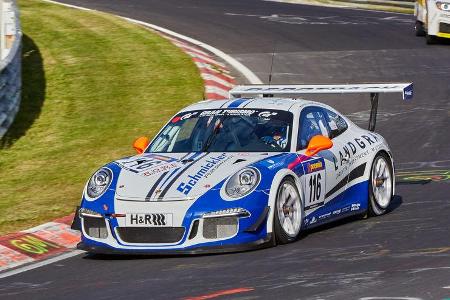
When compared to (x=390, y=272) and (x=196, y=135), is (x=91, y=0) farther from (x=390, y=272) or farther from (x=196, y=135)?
(x=390, y=272)

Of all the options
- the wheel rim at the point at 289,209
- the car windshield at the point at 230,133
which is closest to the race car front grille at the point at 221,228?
the wheel rim at the point at 289,209

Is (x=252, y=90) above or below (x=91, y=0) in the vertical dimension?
above

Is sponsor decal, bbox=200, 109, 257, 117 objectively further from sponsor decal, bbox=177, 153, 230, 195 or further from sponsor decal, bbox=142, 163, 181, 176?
sponsor decal, bbox=142, 163, 181, 176

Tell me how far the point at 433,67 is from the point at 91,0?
10938mm

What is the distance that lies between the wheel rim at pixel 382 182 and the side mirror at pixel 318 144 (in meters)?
1.25

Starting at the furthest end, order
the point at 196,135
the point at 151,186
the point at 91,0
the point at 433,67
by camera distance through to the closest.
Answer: the point at 91,0, the point at 433,67, the point at 196,135, the point at 151,186

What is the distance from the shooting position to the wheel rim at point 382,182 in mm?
11539

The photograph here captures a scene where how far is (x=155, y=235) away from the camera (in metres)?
9.51

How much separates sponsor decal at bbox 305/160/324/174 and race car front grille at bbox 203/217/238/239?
117 cm

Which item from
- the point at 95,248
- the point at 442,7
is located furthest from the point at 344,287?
the point at 442,7

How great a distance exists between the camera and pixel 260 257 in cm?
930

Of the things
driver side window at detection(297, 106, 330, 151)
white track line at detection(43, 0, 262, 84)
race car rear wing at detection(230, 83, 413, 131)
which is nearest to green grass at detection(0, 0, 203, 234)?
white track line at detection(43, 0, 262, 84)

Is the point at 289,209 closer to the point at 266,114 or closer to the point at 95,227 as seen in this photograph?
the point at 266,114

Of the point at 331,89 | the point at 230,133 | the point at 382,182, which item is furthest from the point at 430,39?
the point at 230,133
